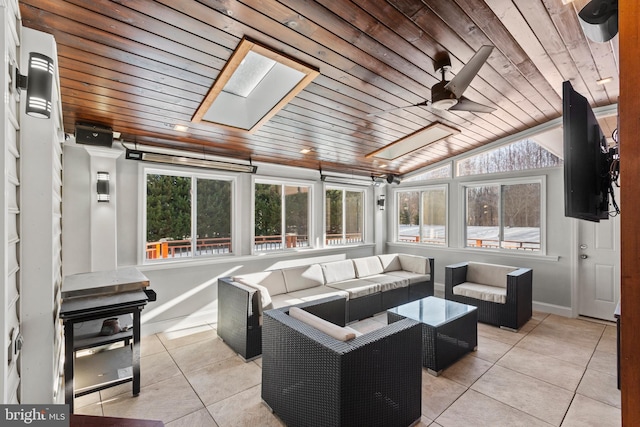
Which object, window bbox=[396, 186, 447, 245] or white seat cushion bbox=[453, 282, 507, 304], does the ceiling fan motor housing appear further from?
window bbox=[396, 186, 447, 245]

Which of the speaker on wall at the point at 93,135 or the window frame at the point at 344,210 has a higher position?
the speaker on wall at the point at 93,135

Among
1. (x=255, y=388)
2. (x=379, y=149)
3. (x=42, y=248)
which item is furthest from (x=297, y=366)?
(x=379, y=149)

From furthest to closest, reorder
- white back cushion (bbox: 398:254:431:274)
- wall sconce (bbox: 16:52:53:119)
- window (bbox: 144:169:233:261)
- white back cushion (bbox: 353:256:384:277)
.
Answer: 1. white back cushion (bbox: 398:254:431:274)
2. white back cushion (bbox: 353:256:384:277)
3. window (bbox: 144:169:233:261)
4. wall sconce (bbox: 16:52:53:119)

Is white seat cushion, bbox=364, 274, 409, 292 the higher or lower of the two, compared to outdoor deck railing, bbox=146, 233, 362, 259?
lower

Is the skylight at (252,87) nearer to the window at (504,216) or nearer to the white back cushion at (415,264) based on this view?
the white back cushion at (415,264)

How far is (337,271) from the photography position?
4906mm

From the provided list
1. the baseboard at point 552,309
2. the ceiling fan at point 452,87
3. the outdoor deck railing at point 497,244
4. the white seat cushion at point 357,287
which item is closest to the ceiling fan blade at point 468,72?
the ceiling fan at point 452,87

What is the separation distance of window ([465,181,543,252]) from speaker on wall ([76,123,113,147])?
5.79 m

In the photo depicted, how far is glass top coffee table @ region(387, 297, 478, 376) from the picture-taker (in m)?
2.99

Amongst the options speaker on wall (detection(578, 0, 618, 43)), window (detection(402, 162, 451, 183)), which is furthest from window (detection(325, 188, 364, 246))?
speaker on wall (detection(578, 0, 618, 43))

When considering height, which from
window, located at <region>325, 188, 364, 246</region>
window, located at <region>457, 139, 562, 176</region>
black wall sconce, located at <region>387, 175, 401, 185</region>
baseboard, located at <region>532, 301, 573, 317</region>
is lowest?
baseboard, located at <region>532, 301, 573, 317</region>

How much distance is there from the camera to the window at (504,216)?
16.7ft

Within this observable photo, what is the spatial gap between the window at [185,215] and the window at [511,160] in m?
4.49

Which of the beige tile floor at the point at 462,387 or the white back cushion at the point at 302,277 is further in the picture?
the white back cushion at the point at 302,277
